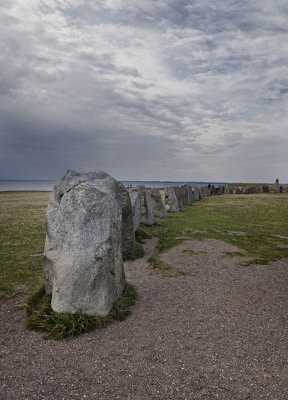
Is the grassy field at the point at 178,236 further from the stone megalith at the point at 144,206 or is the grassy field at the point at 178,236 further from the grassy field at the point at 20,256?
the stone megalith at the point at 144,206

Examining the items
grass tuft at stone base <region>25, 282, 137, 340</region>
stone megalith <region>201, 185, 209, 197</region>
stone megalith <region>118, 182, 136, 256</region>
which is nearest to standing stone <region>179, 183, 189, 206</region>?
stone megalith <region>201, 185, 209, 197</region>

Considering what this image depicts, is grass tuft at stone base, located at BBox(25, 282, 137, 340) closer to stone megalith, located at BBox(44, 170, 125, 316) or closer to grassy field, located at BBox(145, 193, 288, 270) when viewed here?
stone megalith, located at BBox(44, 170, 125, 316)

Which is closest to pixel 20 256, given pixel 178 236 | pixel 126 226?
pixel 126 226

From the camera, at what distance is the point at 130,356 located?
14.6 ft

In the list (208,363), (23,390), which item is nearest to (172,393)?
(208,363)

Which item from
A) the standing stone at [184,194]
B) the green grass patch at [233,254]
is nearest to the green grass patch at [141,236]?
the green grass patch at [233,254]

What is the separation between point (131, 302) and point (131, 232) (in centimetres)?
395

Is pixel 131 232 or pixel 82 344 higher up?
pixel 131 232

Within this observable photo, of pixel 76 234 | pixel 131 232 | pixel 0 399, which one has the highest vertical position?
pixel 76 234

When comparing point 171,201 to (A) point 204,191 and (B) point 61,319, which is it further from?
(A) point 204,191

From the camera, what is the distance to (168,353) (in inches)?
178

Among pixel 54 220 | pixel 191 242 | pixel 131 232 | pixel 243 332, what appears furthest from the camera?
pixel 191 242

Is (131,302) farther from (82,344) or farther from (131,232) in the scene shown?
(131,232)

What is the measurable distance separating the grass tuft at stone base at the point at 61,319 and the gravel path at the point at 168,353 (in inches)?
6.3
